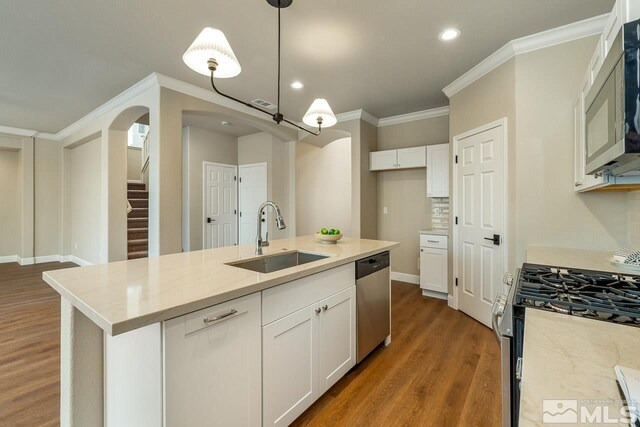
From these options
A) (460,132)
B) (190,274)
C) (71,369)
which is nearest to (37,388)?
(71,369)

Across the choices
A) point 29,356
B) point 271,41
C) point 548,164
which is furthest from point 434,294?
point 29,356

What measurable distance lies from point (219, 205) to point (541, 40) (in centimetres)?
541

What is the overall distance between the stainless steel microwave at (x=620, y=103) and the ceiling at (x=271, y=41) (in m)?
1.36

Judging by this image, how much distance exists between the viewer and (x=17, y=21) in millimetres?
2256

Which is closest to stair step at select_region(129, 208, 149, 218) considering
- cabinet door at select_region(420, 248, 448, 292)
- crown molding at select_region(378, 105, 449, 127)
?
crown molding at select_region(378, 105, 449, 127)

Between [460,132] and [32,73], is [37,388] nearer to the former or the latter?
[32,73]

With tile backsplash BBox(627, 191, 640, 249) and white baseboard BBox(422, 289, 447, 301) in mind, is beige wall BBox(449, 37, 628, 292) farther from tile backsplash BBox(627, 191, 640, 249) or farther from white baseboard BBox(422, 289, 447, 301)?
white baseboard BBox(422, 289, 447, 301)

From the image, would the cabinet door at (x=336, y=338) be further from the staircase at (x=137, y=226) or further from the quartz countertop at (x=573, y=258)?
the staircase at (x=137, y=226)

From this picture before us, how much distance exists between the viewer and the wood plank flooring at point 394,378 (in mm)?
1684

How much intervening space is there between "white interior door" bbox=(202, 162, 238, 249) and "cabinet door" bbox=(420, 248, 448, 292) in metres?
3.97

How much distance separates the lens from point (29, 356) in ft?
7.67

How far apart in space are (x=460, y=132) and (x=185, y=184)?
4.72 meters

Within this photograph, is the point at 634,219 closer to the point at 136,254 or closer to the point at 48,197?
the point at 136,254

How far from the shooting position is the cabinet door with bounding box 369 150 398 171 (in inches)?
172
